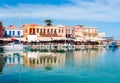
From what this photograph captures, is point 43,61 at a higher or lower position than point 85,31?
lower

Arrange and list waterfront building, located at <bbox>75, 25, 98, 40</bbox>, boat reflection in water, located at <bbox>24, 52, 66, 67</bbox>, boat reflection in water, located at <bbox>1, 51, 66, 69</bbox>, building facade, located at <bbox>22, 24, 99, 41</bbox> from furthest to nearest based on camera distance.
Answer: waterfront building, located at <bbox>75, 25, 98, 40</bbox>
building facade, located at <bbox>22, 24, 99, 41</bbox>
boat reflection in water, located at <bbox>24, 52, 66, 67</bbox>
boat reflection in water, located at <bbox>1, 51, 66, 69</bbox>

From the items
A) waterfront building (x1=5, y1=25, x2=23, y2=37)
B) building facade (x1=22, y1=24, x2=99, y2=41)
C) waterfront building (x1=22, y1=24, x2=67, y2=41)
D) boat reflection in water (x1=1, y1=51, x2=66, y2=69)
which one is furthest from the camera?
waterfront building (x1=22, y1=24, x2=67, y2=41)

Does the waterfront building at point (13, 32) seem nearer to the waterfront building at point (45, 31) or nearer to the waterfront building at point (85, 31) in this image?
the waterfront building at point (45, 31)

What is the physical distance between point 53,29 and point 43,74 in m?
50.0

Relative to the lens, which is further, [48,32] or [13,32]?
[48,32]

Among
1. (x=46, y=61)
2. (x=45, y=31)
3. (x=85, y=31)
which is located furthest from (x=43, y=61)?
(x=85, y=31)

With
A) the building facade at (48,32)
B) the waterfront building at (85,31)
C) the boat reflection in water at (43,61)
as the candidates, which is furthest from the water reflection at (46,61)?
the waterfront building at (85,31)

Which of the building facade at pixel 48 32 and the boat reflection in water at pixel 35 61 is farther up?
the building facade at pixel 48 32

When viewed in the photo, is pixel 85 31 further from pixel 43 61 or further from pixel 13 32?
pixel 43 61

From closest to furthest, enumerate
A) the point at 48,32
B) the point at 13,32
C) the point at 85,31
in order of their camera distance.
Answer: the point at 13,32 → the point at 48,32 → the point at 85,31

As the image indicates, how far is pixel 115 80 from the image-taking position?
77.0ft

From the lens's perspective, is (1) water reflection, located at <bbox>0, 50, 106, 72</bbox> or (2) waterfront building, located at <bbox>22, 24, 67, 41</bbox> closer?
(1) water reflection, located at <bbox>0, 50, 106, 72</bbox>

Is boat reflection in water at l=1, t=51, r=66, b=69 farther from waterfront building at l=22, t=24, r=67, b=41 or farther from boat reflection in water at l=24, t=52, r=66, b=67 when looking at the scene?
waterfront building at l=22, t=24, r=67, b=41

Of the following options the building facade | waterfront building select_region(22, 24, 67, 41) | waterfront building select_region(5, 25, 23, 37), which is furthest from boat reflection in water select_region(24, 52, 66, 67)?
waterfront building select_region(5, 25, 23, 37)
